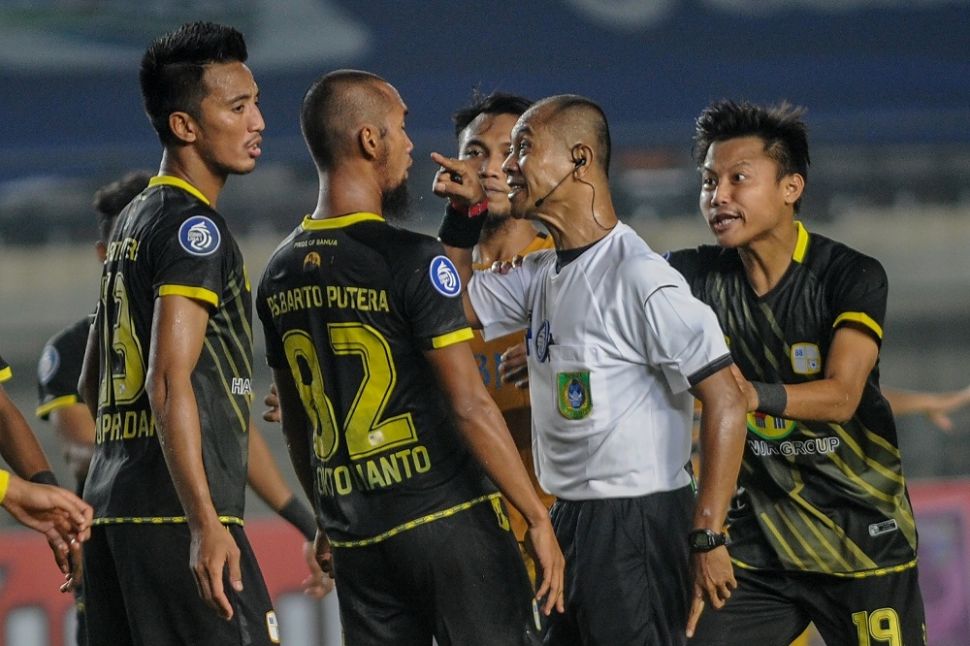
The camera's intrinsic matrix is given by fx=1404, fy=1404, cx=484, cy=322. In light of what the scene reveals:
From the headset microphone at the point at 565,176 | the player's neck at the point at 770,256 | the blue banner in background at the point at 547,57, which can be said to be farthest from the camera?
the blue banner in background at the point at 547,57

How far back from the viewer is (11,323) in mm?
13766

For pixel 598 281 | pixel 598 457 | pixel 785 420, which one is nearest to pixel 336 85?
pixel 598 281

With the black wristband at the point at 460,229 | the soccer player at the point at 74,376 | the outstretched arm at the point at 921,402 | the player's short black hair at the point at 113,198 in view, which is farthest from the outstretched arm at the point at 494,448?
the outstretched arm at the point at 921,402

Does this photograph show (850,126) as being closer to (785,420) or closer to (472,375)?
(785,420)

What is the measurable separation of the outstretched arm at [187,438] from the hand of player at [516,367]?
3.32 feet

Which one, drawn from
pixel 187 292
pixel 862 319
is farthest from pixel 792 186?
pixel 187 292

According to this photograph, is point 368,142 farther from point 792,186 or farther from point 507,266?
point 792,186

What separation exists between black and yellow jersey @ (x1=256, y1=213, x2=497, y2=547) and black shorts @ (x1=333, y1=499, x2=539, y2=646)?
0.15 feet

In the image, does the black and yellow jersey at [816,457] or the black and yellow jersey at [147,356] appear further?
the black and yellow jersey at [816,457]

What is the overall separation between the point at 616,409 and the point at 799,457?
94cm

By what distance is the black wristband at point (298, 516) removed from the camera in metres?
4.74

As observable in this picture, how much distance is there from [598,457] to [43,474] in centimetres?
152

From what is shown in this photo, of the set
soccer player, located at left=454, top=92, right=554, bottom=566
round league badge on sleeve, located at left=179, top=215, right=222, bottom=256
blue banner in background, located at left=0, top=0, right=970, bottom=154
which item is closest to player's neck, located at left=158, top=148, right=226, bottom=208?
round league badge on sleeve, located at left=179, top=215, right=222, bottom=256

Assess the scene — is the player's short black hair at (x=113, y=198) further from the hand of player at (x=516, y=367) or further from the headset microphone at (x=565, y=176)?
the headset microphone at (x=565, y=176)
